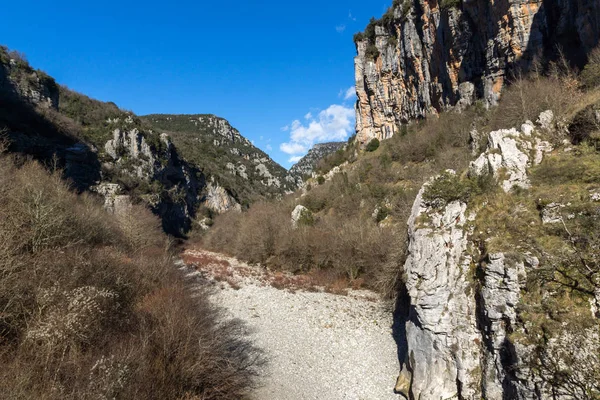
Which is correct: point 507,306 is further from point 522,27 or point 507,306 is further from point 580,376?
point 522,27

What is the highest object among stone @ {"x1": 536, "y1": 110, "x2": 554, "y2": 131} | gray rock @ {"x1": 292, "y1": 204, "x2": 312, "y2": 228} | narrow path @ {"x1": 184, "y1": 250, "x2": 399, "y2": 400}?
stone @ {"x1": 536, "y1": 110, "x2": 554, "y2": 131}

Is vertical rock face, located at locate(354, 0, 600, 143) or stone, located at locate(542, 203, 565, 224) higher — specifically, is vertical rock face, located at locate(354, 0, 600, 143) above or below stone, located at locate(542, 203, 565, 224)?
above

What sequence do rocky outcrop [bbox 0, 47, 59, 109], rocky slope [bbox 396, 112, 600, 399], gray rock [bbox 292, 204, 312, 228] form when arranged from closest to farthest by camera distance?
rocky slope [bbox 396, 112, 600, 399] < gray rock [bbox 292, 204, 312, 228] < rocky outcrop [bbox 0, 47, 59, 109]

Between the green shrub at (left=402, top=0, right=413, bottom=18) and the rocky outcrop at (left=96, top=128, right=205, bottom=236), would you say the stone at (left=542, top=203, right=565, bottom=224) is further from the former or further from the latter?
the green shrub at (left=402, top=0, right=413, bottom=18)

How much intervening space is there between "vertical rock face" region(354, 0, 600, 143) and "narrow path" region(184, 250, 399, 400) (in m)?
24.7

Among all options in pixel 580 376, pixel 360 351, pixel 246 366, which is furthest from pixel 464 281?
pixel 246 366

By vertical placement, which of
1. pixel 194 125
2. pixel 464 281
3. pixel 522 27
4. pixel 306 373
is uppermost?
pixel 194 125

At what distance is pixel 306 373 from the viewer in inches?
428

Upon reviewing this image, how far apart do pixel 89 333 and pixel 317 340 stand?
923cm

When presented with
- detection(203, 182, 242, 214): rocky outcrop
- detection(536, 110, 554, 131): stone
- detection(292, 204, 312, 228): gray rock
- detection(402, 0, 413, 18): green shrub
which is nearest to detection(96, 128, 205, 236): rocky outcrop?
detection(203, 182, 242, 214): rocky outcrop

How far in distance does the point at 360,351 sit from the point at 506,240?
7997 millimetres

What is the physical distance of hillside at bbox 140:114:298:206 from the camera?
88250 millimetres

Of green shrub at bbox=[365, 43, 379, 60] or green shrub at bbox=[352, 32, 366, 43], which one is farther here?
green shrub at bbox=[352, 32, 366, 43]

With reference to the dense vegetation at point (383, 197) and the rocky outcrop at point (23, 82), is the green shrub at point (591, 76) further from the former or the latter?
the rocky outcrop at point (23, 82)
